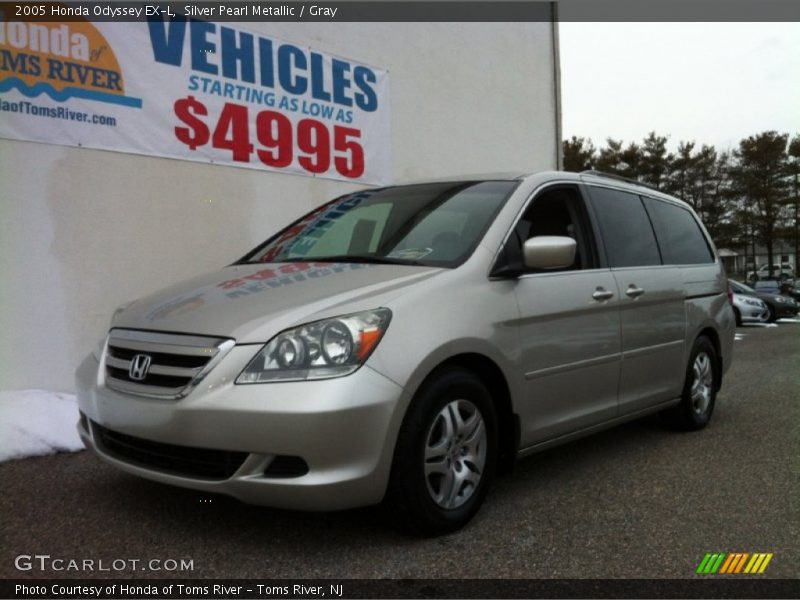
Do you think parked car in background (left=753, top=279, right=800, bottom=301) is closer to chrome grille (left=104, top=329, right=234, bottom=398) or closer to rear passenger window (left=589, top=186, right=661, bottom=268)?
rear passenger window (left=589, top=186, right=661, bottom=268)

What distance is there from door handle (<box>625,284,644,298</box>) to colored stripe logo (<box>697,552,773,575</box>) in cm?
159

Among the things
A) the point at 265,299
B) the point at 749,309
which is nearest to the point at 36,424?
the point at 265,299

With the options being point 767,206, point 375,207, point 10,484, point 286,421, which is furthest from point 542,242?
point 767,206

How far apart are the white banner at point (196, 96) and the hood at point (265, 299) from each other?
2867 millimetres

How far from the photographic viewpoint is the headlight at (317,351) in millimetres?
2559

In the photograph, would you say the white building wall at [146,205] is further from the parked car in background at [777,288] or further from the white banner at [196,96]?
the parked car in background at [777,288]

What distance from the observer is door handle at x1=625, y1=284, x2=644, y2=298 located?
4031 mm

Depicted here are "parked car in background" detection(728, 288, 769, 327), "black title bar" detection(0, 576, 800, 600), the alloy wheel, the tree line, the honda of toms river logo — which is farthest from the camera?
the tree line

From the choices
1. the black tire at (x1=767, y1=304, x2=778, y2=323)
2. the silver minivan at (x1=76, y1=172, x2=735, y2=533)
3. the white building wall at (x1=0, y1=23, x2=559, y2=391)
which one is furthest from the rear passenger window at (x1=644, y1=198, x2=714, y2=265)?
the black tire at (x1=767, y1=304, x2=778, y2=323)

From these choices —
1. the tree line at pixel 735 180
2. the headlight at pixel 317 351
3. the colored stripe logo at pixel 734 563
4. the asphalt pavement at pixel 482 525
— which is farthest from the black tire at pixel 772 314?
the tree line at pixel 735 180

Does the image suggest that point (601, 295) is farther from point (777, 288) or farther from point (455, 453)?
point (777, 288)

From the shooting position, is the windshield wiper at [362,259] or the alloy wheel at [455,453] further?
the windshield wiper at [362,259]

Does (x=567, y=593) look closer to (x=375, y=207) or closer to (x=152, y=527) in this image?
(x=152, y=527)

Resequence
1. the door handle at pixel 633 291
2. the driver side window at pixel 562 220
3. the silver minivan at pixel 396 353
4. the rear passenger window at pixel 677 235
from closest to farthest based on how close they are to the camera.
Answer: the silver minivan at pixel 396 353, the driver side window at pixel 562 220, the door handle at pixel 633 291, the rear passenger window at pixel 677 235
